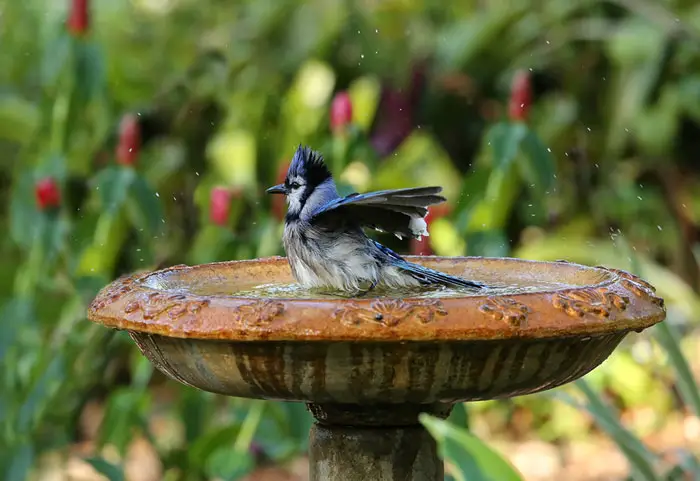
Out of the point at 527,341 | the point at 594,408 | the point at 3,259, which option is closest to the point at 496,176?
the point at 594,408

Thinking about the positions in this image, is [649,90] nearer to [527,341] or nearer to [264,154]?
[264,154]

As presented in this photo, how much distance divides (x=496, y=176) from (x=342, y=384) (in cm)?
177

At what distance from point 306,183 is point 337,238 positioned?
0.21m

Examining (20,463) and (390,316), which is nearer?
(390,316)

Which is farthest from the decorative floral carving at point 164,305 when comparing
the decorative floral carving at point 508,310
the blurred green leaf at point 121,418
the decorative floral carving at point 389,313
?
the blurred green leaf at point 121,418

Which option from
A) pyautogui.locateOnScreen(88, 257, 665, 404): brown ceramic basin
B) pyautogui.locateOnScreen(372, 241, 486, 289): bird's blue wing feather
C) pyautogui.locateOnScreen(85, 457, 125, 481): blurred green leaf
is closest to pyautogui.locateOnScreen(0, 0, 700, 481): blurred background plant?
pyautogui.locateOnScreen(85, 457, 125, 481): blurred green leaf

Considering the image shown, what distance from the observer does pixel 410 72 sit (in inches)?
223

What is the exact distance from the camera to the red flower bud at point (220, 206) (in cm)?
381

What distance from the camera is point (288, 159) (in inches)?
175

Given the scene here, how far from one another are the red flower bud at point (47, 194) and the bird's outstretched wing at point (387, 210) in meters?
1.52

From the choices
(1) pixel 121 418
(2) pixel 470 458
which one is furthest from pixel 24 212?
(2) pixel 470 458

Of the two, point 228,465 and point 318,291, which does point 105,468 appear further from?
point 318,291

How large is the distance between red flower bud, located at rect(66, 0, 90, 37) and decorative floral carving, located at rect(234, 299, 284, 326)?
2.06 meters

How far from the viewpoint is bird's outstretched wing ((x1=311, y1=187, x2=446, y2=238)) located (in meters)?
2.02
